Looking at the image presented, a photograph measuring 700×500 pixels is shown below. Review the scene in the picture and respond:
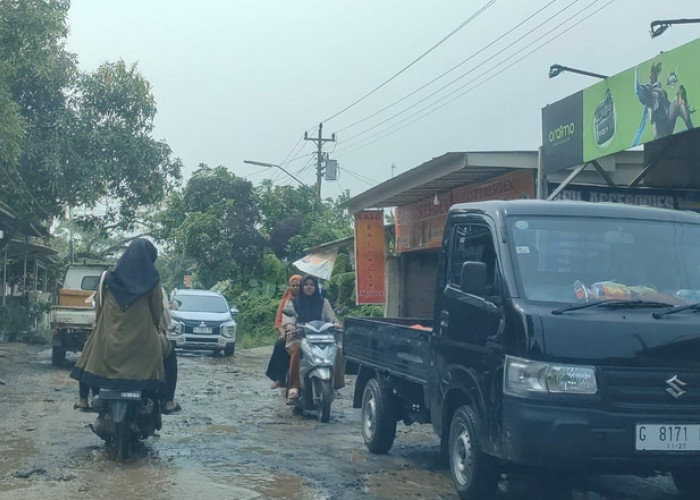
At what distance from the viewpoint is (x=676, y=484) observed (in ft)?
22.2

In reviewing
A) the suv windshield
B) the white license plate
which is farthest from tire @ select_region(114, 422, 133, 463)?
the suv windshield

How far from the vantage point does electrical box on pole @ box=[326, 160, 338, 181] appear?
3491cm

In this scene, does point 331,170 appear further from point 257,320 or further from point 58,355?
point 58,355

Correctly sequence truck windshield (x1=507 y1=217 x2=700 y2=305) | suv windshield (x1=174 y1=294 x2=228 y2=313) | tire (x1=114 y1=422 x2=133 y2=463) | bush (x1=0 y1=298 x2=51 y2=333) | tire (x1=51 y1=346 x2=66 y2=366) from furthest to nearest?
bush (x1=0 y1=298 x2=51 y2=333)
suv windshield (x1=174 y1=294 x2=228 y2=313)
tire (x1=51 y1=346 x2=66 y2=366)
tire (x1=114 y1=422 x2=133 y2=463)
truck windshield (x1=507 y1=217 x2=700 y2=305)

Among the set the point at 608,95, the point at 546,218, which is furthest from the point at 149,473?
the point at 608,95

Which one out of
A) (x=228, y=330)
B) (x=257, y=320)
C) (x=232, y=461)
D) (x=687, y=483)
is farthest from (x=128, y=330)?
(x=257, y=320)

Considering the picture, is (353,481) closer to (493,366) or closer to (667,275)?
(493,366)

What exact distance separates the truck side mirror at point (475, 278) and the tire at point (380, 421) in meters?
2.76

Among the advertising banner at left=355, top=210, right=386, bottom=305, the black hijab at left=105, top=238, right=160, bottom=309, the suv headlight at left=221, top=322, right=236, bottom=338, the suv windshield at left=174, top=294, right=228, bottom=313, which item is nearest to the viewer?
the black hijab at left=105, top=238, right=160, bottom=309

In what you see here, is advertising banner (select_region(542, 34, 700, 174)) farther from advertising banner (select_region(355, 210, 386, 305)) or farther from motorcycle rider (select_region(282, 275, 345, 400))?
advertising banner (select_region(355, 210, 386, 305))

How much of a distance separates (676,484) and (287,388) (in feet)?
18.5

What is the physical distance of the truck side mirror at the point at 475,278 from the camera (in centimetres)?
582

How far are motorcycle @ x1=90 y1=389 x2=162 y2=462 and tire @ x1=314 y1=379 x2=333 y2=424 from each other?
8.81 ft

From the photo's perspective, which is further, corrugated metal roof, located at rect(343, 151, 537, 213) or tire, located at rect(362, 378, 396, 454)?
corrugated metal roof, located at rect(343, 151, 537, 213)
